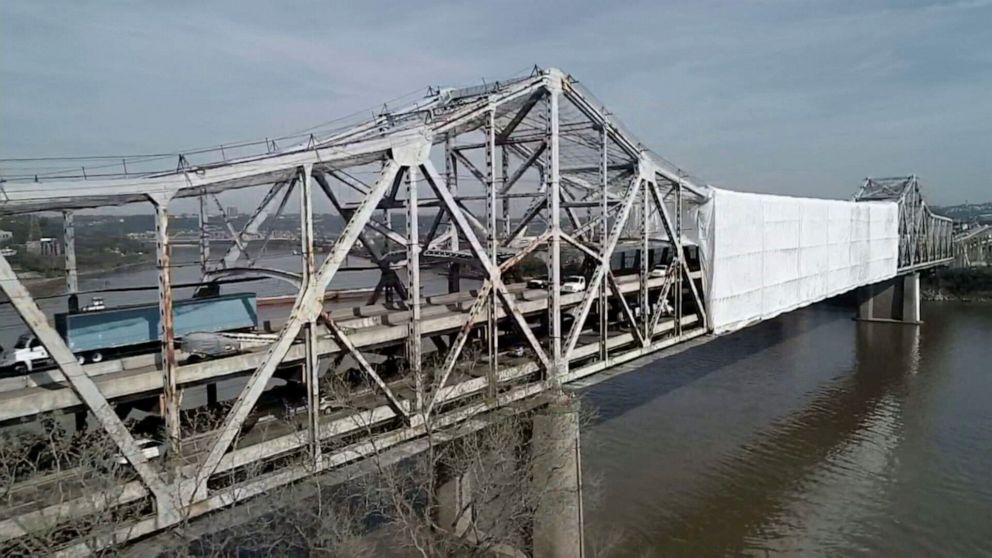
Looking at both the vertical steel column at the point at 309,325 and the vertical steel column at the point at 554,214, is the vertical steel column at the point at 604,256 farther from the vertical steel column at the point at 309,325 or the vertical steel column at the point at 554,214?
the vertical steel column at the point at 309,325

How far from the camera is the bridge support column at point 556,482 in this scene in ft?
63.5

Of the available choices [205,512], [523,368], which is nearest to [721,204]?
[523,368]

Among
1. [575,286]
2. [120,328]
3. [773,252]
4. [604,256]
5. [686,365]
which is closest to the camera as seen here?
[120,328]

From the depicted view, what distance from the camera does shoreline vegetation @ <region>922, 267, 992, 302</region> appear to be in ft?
249

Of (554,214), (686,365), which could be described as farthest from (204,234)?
(686,365)

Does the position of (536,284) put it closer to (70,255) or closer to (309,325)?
(309,325)

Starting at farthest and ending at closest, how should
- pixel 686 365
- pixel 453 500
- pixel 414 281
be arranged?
pixel 686 365, pixel 453 500, pixel 414 281

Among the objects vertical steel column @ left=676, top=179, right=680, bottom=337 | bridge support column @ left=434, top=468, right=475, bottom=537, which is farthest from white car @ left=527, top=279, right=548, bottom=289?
bridge support column @ left=434, top=468, right=475, bottom=537

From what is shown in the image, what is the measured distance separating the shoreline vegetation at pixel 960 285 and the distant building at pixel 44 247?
268 feet

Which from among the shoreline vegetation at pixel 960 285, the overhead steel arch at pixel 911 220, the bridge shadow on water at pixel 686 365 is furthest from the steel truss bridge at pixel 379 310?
the shoreline vegetation at pixel 960 285

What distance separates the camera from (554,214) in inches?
833

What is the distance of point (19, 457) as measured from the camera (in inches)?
472

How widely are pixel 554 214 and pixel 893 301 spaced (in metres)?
54.9

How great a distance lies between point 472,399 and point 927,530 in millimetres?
15712
